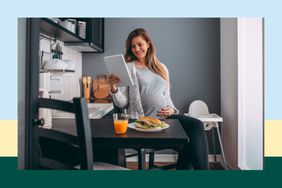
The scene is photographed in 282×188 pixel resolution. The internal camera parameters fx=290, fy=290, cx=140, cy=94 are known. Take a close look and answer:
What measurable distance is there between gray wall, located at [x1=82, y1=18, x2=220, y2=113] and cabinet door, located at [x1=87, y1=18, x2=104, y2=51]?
4 centimetres

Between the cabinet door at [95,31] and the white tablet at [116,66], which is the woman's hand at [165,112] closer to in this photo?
the white tablet at [116,66]

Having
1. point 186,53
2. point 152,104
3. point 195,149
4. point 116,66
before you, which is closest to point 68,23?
point 116,66

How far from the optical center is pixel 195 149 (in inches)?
48.0

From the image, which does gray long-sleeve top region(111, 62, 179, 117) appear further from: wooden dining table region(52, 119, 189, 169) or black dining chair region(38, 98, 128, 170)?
black dining chair region(38, 98, 128, 170)

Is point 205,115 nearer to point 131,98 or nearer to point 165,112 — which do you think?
point 165,112

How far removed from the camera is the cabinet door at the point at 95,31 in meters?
1.52

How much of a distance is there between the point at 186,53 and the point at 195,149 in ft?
2.00

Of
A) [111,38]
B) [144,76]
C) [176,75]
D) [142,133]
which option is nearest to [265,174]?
[142,133]

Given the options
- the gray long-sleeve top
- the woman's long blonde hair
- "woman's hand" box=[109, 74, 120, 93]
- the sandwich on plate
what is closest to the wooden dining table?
the sandwich on plate

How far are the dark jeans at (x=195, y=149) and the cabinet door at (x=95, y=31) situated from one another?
651 mm

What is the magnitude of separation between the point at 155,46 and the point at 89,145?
97 centimetres

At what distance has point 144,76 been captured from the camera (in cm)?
127

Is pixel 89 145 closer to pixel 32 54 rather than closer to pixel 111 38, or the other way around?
pixel 32 54

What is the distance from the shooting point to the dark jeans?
121cm
